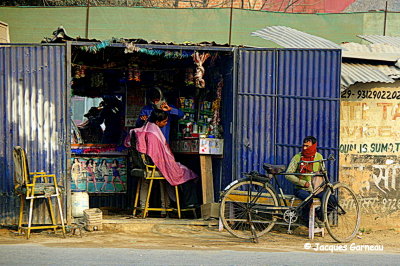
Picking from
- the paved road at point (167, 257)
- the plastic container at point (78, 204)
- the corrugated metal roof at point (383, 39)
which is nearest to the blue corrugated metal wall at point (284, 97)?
the paved road at point (167, 257)

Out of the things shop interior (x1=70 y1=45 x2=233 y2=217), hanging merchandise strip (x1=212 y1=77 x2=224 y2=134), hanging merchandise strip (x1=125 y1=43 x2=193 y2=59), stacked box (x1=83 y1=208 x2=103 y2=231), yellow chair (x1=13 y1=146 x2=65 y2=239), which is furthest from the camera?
hanging merchandise strip (x1=212 y1=77 x2=224 y2=134)

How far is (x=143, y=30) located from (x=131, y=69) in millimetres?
2132

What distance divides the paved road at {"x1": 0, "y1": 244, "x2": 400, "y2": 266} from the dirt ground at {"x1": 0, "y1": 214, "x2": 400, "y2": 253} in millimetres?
522

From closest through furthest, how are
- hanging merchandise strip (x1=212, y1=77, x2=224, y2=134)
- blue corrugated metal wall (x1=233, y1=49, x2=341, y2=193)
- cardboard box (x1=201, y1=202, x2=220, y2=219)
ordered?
1. blue corrugated metal wall (x1=233, y1=49, x2=341, y2=193)
2. cardboard box (x1=201, y1=202, x2=220, y2=219)
3. hanging merchandise strip (x1=212, y1=77, x2=224, y2=134)

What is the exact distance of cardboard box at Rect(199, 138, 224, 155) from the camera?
10.8 metres

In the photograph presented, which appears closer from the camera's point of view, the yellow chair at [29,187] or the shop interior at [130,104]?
the yellow chair at [29,187]

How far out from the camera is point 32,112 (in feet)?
33.0

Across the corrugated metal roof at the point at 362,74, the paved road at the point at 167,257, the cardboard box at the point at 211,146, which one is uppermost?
the corrugated metal roof at the point at 362,74

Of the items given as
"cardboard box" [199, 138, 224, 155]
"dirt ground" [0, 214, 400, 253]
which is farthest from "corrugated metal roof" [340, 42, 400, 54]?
"dirt ground" [0, 214, 400, 253]

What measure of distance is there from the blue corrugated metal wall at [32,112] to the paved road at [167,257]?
1849mm

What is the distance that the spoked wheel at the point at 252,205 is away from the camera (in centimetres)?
945

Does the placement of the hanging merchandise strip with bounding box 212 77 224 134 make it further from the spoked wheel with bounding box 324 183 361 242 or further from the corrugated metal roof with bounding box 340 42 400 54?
the corrugated metal roof with bounding box 340 42 400 54

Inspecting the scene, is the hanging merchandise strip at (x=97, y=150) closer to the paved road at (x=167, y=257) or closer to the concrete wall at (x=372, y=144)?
the paved road at (x=167, y=257)

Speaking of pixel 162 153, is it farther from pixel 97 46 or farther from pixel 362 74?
pixel 362 74
